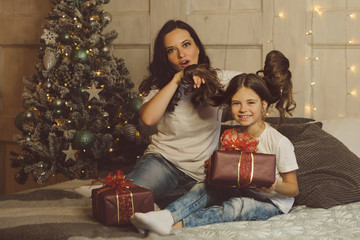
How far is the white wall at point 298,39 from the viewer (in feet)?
8.77

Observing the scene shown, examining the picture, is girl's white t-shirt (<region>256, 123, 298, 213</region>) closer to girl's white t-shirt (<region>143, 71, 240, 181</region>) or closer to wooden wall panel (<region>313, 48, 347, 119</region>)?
girl's white t-shirt (<region>143, 71, 240, 181</region>)

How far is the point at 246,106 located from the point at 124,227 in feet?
2.19

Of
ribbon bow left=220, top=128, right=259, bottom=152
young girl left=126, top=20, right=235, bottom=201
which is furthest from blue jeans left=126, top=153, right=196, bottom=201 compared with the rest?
ribbon bow left=220, top=128, right=259, bottom=152

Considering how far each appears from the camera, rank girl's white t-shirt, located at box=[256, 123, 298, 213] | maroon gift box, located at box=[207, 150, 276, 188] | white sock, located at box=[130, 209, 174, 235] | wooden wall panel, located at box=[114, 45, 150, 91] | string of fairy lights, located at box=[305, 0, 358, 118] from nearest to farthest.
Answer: white sock, located at box=[130, 209, 174, 235], maroon gift box, located at box=[207, 150, 276, 188], girl's white t-shirt, located at box=[256, 123, 298, 213], string of fairy lights, located at box=[305, 0, 358, 118], wooden wall panel, located at box=[114, 45, 150, 91]

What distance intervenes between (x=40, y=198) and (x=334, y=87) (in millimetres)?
1825

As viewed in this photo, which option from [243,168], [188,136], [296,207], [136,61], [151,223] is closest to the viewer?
[151,223]

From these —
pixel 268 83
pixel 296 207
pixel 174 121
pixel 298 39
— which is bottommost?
pixel 296 207

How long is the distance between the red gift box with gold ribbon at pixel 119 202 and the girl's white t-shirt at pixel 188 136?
20.6 inches

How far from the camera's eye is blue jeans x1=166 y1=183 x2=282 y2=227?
1629 millimetres

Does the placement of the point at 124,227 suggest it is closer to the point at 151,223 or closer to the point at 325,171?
the point at 151,223

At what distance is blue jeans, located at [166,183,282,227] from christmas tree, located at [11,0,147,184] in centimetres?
109

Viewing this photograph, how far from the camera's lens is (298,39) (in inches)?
108

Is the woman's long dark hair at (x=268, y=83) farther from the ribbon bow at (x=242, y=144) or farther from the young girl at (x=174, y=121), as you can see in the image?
the ribbon bow at (x=242, y=144)

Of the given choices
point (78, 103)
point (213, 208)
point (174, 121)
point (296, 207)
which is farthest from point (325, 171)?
point (78, 103)
